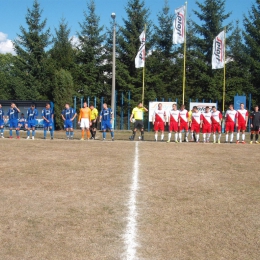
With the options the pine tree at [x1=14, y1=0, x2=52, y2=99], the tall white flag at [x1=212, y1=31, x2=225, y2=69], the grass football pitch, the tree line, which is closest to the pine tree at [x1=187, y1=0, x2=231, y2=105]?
the tree line

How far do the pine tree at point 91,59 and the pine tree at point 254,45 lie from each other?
14.7 meters

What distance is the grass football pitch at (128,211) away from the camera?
13.4 feet

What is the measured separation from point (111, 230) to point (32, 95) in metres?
36.5

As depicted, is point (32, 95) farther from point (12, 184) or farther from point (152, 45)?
point (12, 184)

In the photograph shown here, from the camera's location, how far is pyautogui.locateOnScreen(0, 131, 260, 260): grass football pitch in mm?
4094

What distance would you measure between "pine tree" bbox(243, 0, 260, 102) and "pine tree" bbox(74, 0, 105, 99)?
14.7m

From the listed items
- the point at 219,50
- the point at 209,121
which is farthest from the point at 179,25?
the point at 209,121

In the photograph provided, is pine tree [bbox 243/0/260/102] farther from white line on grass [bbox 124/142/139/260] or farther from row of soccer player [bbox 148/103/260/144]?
white line on grass [bbox 124/142/139/260]

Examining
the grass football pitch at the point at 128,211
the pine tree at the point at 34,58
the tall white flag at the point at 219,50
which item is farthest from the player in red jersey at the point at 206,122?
the pine tree at the point at 34,58

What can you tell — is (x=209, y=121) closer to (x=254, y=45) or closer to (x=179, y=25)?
(x=179, y=25)

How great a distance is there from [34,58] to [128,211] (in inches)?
1476

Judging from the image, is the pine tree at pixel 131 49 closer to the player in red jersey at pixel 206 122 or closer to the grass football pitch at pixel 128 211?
the player in red jersey at pixel 206 122

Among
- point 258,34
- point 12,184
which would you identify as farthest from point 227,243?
point 258,34

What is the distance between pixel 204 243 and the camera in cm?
426
